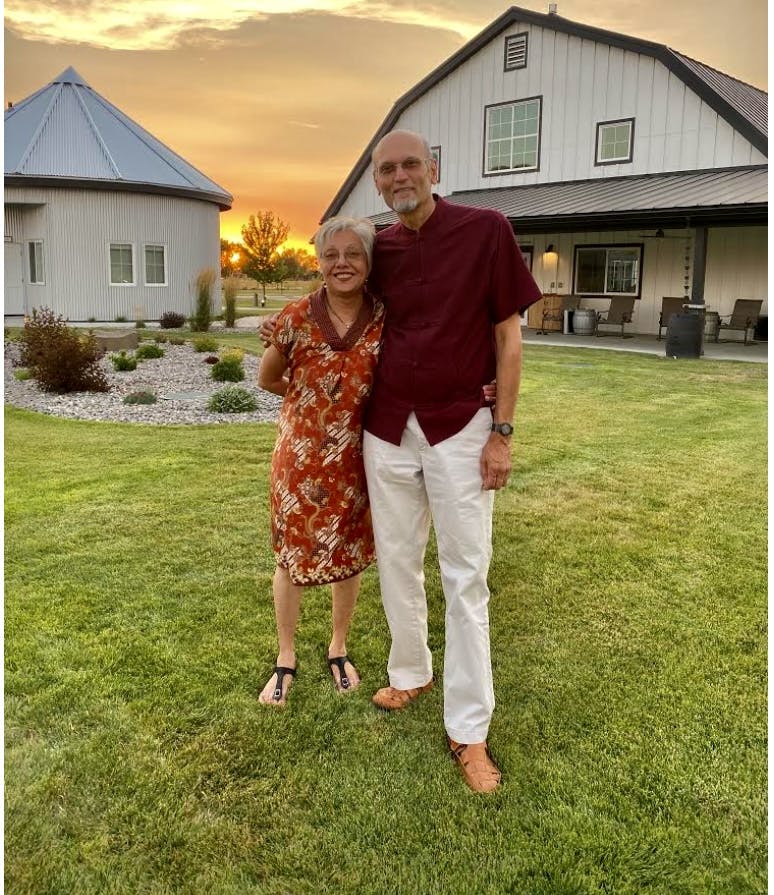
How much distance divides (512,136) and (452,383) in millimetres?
20074

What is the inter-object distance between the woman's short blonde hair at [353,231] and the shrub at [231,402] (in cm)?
657

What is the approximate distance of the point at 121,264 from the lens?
24438mm

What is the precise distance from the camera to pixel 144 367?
12.9 meters

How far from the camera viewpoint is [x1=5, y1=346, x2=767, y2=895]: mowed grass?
229 cm

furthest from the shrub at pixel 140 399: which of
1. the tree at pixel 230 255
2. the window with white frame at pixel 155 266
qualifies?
the tree at pixel 230 255

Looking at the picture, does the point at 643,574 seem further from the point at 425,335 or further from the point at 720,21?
the point at 720,21

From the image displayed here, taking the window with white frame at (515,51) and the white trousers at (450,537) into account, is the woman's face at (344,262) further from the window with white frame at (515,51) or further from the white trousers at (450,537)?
the window with white frame at (515,51)

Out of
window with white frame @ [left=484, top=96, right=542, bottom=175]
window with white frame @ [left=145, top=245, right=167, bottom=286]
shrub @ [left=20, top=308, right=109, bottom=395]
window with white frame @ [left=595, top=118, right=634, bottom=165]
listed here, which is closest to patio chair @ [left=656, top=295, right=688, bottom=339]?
window with white frame @ [left=595, top=118, right=634, bottom=165]

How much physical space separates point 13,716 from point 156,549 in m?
1.80

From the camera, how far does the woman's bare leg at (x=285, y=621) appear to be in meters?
3.11

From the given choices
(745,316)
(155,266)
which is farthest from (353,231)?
(155,266)

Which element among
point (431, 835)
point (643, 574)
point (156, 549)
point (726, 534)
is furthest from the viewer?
point (726, 534)

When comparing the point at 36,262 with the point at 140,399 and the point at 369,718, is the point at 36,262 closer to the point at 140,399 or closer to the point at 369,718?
the point at 140,399

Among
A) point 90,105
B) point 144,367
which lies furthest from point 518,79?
point 90,105
